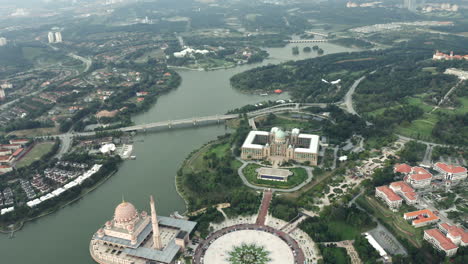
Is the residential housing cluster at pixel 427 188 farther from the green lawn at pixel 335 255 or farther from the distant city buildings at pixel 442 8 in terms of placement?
the distant city buildings at pixel 442 8

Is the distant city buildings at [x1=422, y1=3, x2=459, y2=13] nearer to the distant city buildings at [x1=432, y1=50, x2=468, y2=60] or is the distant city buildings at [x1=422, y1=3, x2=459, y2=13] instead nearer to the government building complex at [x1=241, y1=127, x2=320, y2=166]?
the distant city buildings at [x1=432, y1=50, x2=468, y2=60]

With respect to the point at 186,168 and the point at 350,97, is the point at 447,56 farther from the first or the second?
the point at 186,168

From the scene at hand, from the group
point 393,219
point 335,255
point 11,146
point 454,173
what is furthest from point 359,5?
point 335,255

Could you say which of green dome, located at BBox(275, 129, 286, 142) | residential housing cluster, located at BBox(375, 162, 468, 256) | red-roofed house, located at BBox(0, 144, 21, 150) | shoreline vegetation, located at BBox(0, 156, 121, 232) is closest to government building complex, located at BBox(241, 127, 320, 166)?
green dome, located at BBox(275, 129, 286, 142)

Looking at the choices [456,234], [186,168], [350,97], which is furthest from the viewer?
Result: [350,97]

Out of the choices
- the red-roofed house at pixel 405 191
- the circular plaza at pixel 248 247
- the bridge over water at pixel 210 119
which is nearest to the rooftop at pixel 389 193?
the red-roofed house at pixel 405 191
